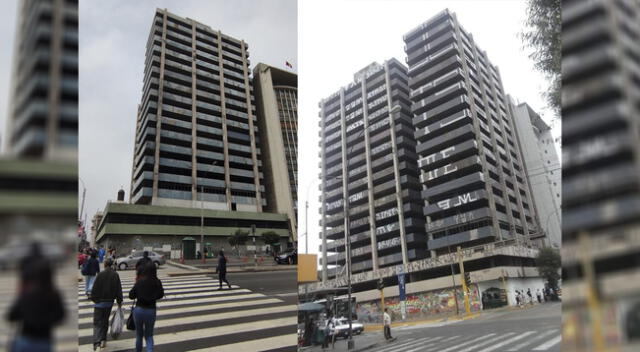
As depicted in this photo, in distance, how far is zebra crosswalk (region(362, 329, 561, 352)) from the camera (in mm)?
1532

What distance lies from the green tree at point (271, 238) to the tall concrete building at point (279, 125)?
0.54 m

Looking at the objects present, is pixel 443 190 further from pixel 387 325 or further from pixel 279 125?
pixel 279 125

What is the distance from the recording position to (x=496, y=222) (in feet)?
5.44

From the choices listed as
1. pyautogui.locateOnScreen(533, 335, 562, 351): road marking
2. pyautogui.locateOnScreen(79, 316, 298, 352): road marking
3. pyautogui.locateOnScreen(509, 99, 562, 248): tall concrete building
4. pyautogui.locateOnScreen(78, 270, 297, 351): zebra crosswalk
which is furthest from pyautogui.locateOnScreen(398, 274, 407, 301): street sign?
pyautogui.locateOnScreen(79, 316, 298, 352): road marking

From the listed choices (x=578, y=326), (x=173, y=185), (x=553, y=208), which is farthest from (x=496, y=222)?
(x=173, y=185)

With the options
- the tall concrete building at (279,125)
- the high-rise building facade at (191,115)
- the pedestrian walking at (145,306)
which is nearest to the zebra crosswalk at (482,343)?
the pedestrian walking at (145,306)

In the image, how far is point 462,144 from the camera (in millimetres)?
1911

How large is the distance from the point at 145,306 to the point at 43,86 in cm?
226

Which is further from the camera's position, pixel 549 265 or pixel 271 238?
pixel 271 238

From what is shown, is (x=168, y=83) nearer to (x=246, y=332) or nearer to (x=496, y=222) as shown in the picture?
(x=246, y=332)

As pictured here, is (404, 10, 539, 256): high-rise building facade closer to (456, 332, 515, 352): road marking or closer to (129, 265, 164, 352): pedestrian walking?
(456, 332, 515, 352): road marking

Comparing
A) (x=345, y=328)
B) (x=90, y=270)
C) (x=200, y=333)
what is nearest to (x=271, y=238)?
(x=200, y=333)

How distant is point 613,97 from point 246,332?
10.6ft

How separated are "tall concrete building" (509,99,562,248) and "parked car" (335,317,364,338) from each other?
1314mm
